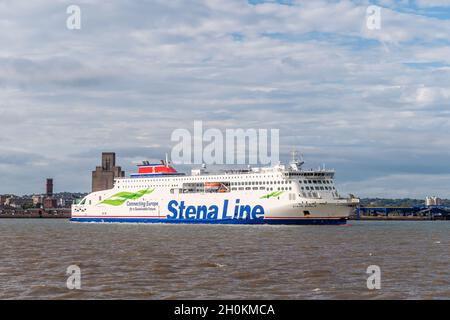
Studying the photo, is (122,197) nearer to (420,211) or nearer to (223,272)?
(223,272)

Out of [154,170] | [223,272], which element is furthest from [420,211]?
[223,272]

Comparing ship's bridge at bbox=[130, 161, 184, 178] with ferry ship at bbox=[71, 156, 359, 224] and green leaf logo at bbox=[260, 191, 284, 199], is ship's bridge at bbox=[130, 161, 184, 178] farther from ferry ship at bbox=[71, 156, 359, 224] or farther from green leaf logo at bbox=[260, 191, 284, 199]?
green leaf logo at bbox=[260, 191, 284, 199]

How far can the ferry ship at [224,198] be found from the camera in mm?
75312

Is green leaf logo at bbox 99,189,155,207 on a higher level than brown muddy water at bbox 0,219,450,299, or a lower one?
higher

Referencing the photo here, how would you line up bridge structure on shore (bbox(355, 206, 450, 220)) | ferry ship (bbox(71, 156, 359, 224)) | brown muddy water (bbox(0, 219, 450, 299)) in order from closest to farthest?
brown muddy water (bbox(0, 219, 450, 299))
ferry ship (bbox(71, 156, 359, 224))
bridge structure on shore (bbox(355, 206, 450, 220))

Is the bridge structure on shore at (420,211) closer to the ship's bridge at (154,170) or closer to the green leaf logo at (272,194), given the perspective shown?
the ship's bridge at (154,170)

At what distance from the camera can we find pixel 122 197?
98125 mm

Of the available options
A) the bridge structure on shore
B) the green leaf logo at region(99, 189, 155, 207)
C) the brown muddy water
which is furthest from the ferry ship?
the bridge structure on shore

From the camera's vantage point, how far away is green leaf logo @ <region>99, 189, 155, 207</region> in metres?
94.9

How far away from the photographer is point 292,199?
75.1 metres

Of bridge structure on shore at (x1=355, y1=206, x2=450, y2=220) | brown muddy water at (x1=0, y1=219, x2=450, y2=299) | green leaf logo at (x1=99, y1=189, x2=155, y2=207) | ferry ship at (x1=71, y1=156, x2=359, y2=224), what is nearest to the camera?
brown muddy water at (x1=0, y1=219, x2=450, y2=299)

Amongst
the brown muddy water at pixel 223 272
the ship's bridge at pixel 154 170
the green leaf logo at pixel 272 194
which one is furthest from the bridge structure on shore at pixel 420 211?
the brown muddy water at pixel 223 272

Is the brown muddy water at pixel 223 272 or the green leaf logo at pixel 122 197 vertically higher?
the green leaf logo at pixel 122 197
